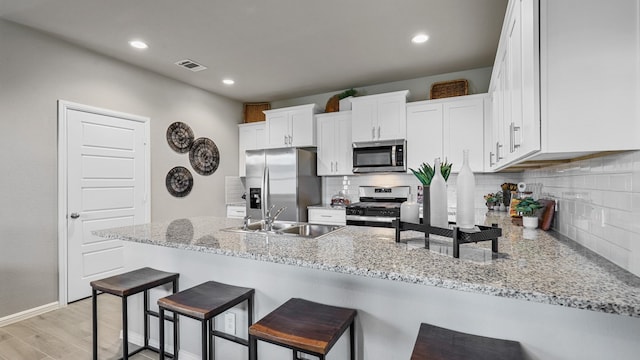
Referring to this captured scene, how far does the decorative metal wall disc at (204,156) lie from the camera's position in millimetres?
4344

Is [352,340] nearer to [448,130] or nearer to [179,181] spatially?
[448,130]

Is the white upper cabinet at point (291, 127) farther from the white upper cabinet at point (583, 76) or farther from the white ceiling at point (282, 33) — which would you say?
the white upper cabinet at point (583, 76)

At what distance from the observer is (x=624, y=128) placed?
3.25ft

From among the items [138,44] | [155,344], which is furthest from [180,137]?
[155,344]

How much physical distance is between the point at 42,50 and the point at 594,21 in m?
4.00

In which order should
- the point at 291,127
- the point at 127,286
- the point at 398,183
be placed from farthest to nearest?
the point at 291,127 → the point at 398,183 → the point at 127,286

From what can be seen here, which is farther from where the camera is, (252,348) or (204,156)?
(204,156)

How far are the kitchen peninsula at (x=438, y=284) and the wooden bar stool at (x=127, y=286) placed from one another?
0.25 metres

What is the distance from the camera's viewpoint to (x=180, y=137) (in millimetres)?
4148

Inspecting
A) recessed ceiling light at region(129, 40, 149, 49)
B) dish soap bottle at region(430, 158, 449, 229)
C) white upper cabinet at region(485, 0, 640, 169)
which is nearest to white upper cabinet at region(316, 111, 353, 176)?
recessed ceiling light at region(129, 40, 149, 49)

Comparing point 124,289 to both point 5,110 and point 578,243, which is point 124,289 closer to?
point 5,110

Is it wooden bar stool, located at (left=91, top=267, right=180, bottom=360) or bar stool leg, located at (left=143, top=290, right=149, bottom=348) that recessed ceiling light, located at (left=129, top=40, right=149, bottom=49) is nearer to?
wooden bar stool, located at (left=91, top=267, right=180, bottom=360)

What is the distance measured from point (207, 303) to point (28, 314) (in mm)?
2437

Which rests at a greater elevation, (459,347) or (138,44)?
(138,44)
